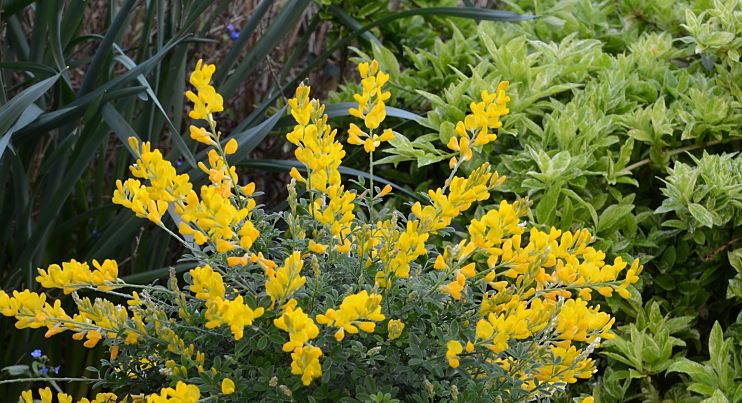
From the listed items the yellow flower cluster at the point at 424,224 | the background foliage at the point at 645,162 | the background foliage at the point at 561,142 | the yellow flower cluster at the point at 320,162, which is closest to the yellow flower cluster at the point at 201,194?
the yellow flower cluster at the point at 320,162

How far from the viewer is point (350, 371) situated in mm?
1480

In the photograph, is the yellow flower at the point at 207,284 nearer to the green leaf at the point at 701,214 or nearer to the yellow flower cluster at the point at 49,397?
the yellow flower cluster at the point at 49,397

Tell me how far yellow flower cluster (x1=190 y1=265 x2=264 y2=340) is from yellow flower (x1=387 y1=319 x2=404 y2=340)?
7.8 inches

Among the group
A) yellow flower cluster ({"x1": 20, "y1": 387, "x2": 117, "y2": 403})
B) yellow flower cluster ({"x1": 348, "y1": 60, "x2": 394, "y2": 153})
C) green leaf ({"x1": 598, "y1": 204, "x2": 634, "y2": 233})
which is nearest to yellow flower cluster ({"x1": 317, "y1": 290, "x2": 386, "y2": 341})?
yellow flower cluster ({"x1": 348, "y1": 60, "x2": 394, "y2": 153})

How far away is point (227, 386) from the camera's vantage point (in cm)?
133

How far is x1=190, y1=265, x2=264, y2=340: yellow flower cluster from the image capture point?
49.3 inches

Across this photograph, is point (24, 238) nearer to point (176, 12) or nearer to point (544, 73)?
point (176, 12)

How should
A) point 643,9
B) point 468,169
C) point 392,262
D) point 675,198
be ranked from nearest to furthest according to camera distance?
1. point 392,262
2. point 675,198
3. point 468,169
4. point 643,9

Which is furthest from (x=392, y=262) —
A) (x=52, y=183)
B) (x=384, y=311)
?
(x=52, y=183)

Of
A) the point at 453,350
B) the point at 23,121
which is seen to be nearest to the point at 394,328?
the point at 453,350

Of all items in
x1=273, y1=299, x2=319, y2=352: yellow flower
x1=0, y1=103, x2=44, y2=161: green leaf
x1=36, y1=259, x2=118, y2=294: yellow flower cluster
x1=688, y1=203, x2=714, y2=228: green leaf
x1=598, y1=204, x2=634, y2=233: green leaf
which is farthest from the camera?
x1=598, y1=204, x2=634, y2=233: green leaf

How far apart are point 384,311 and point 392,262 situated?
0.09 metres

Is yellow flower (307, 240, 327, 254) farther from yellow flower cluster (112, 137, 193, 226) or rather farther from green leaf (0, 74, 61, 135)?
green leaf (0, 74, 61, 135)

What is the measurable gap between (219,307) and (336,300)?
0.21 m
